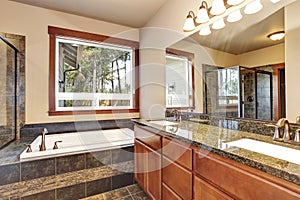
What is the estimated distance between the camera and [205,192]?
104 cm

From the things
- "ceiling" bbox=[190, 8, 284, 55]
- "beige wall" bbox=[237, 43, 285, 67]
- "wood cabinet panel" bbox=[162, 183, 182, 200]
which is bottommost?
"wood cabinet panel" bbox=[162, 183, 182, 200]

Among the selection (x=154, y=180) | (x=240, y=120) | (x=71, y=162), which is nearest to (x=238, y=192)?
(x=240, y=120)

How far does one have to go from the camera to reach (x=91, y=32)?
298cm

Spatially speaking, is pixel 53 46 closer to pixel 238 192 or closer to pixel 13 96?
pixel 13 96

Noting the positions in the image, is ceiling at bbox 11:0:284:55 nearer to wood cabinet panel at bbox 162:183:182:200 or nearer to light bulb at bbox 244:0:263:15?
light bulb at bbox 244:0:263:15

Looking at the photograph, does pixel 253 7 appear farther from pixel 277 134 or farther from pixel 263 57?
pixel 277 134

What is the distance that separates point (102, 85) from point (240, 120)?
2.45 m

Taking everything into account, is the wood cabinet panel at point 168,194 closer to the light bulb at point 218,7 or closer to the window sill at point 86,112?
the light bulb at point 218,7

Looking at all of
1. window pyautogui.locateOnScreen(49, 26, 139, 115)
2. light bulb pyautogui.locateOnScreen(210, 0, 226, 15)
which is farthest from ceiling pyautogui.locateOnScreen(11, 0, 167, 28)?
light bulb pyautogui.locateOnScreen(210, 0, 226, 15)

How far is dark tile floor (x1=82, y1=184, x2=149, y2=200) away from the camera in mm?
1878

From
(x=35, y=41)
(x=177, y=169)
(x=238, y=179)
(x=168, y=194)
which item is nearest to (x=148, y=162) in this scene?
(x=168, y=194)

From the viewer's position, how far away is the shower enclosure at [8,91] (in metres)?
2.38

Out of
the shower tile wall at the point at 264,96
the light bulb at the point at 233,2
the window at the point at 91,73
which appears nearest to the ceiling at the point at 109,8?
Answer: the window at the point at 91,73

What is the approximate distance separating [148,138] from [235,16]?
4.78 ft
